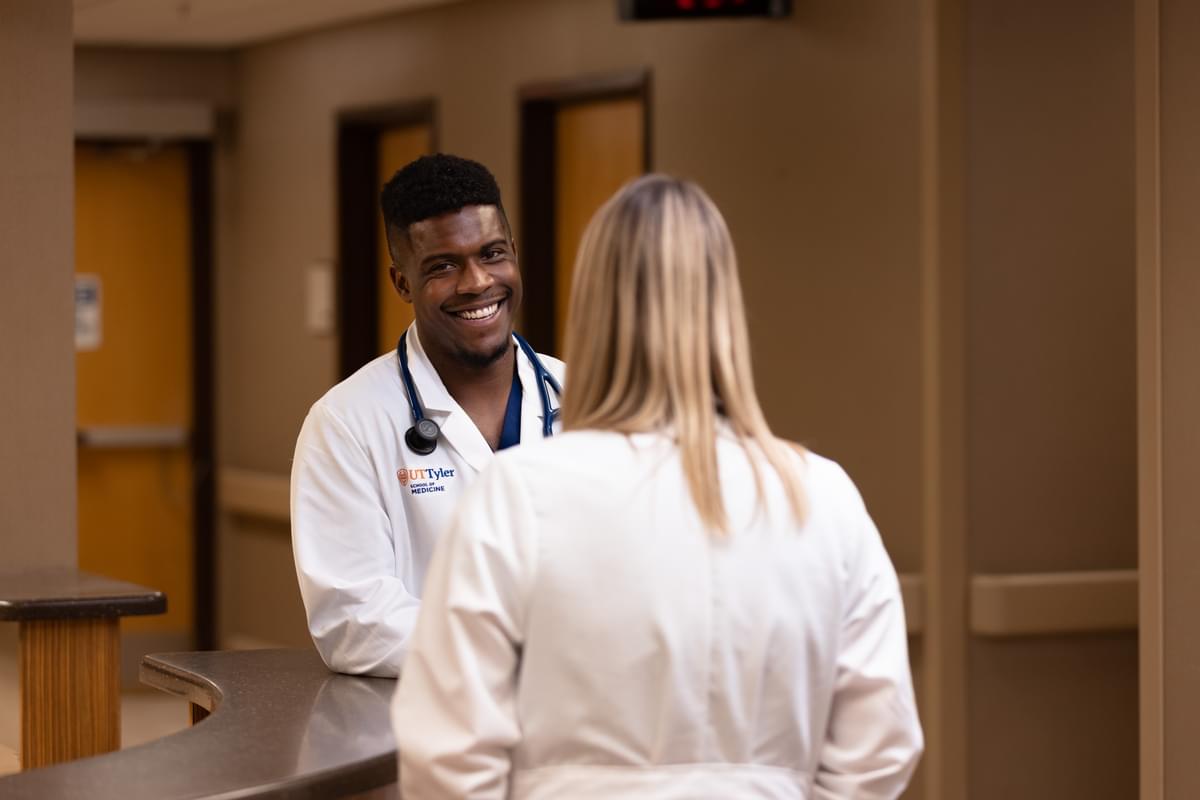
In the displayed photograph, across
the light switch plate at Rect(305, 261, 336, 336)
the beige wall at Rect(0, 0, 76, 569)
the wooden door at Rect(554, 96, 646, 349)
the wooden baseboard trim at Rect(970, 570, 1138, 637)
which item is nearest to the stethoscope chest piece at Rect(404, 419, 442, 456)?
the beige wall at Rect(0, 0, 76, 569)

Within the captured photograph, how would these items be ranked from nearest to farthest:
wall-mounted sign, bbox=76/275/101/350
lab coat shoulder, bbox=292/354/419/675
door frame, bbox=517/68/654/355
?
lab coat shoulder, bbox=292/354/419/675, door frame, bbox=517/68/654/355, wall-mounted sign, bbox=76/275/101/350

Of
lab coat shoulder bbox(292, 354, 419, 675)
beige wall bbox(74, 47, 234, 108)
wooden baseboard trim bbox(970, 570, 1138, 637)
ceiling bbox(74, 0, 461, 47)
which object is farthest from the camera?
beige wall bbox(74, 47, 234, 108)

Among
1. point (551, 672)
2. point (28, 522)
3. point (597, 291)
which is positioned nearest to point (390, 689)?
point (551, 672)

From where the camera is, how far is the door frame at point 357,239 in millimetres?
6559

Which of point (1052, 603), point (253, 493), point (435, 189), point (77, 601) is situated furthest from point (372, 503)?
point (253, 493)

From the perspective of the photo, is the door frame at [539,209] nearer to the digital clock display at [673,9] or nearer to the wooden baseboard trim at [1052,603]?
the digital clock display at [673,9]

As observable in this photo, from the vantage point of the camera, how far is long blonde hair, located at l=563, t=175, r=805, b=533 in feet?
5.16

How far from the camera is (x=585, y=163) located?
18.8 feet

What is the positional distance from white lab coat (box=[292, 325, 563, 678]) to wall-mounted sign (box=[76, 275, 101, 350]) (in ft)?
16.2

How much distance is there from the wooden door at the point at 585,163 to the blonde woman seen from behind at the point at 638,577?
3903mm

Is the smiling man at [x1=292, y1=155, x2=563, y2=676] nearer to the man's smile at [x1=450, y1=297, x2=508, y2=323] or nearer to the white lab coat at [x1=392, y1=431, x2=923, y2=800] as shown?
the man's smile at [x1=450, y1=297, x2=508, y2=323]

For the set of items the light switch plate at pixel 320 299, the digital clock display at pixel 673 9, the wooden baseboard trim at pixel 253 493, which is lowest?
the wooden baseboard trim at pixel 253 493

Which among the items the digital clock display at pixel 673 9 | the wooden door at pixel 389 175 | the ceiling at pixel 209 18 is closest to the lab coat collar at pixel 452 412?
the digital clock display at pixel 673 9

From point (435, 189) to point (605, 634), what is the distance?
3.41 feet
